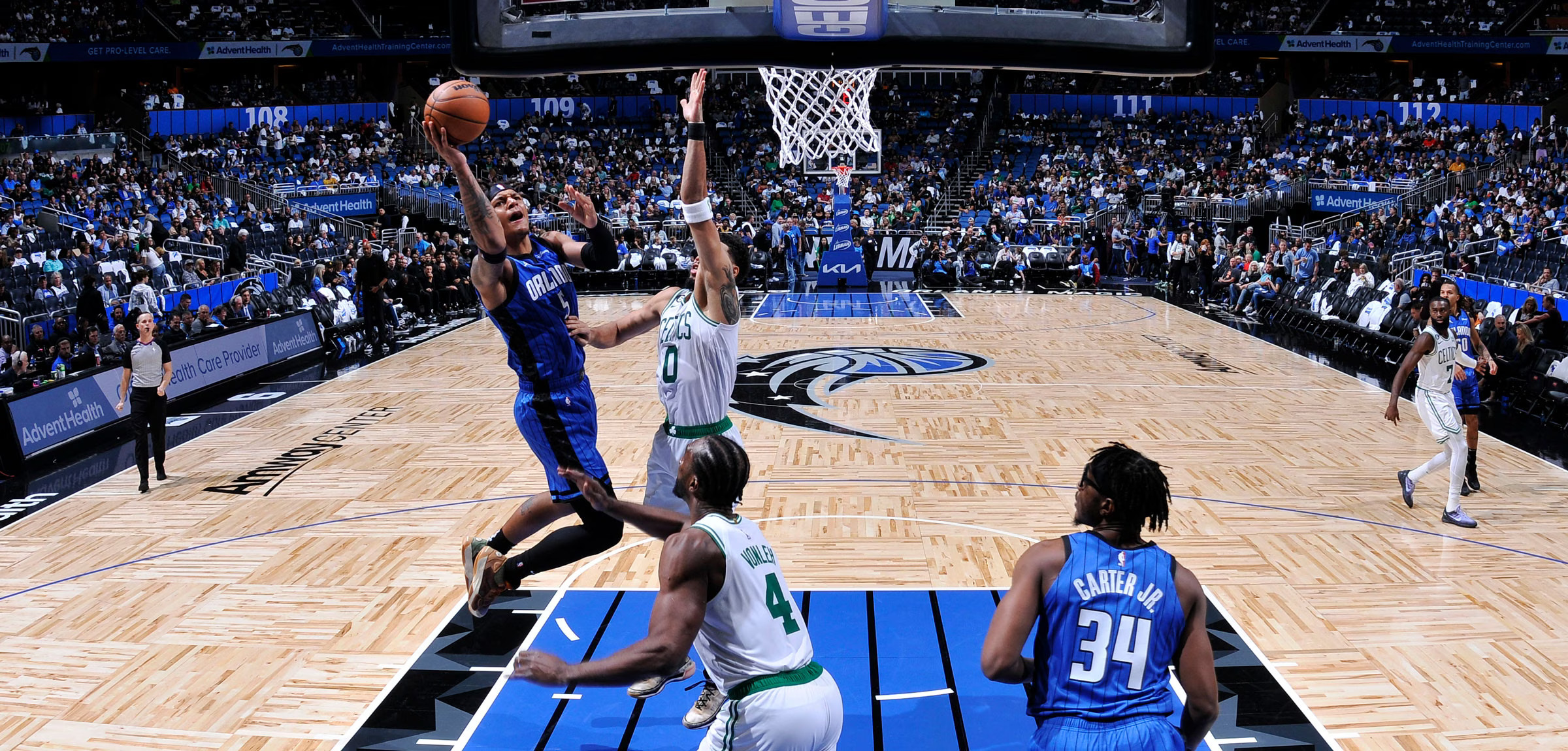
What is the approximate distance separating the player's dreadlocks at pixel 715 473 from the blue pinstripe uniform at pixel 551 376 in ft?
5.36

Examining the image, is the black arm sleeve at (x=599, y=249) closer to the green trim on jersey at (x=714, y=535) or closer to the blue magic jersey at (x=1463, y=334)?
the green trim on jersey at (x=714, y=535)

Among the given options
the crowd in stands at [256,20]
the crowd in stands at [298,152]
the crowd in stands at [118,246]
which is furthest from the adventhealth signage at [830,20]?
the crowd in stands at [256,20]

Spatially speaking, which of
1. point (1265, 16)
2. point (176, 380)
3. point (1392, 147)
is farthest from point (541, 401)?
point (1265, 16)

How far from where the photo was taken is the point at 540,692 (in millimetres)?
5410

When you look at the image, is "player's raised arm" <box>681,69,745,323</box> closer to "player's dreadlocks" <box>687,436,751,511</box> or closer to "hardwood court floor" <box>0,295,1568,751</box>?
"player's dreadlocks" <box>687,436,751,511</box>

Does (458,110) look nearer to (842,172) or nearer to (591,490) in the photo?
(591,490)

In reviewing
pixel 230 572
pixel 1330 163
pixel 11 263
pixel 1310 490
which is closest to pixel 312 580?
pixel 230 572

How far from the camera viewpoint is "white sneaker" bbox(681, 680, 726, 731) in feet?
15.9

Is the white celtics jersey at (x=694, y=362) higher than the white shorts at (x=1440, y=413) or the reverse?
higher

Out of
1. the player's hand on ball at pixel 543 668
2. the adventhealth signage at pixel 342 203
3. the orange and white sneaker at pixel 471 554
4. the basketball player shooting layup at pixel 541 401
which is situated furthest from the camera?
the adventhealth signage at pixel 342 203

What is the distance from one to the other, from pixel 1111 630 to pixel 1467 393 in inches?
270

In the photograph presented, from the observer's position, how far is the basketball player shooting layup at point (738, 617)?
3172 mm

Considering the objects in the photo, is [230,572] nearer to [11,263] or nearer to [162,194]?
[11,263]

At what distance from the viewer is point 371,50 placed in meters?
37.8
